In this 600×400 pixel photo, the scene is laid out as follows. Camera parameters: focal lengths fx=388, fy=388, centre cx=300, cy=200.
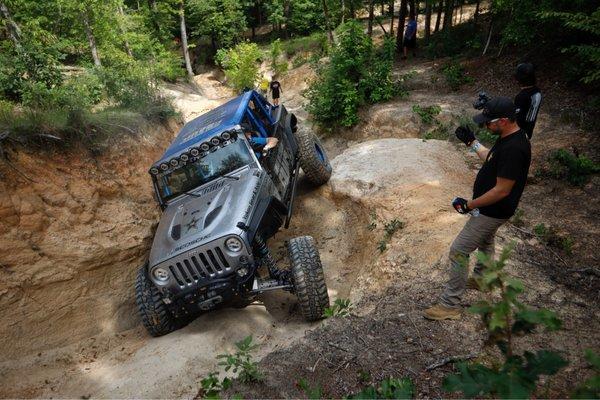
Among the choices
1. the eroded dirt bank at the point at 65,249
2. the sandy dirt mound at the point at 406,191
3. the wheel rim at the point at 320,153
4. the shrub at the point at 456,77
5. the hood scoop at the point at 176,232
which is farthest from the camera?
the shrub at the point at 456,77

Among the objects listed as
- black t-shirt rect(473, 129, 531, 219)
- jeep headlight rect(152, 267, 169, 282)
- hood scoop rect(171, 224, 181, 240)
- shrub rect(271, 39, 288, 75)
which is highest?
black t-shirt rect(473, 129, 531, 219)

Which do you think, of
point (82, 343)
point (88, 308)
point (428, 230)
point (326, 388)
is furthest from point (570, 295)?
point (88, 308)

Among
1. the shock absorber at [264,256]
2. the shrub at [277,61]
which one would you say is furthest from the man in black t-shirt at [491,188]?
the shrub at [277,61]

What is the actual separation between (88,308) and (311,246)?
3.55m

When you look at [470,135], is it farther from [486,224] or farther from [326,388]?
[326,388]

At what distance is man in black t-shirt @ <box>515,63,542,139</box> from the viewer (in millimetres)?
4508

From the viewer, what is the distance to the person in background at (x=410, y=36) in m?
14.6

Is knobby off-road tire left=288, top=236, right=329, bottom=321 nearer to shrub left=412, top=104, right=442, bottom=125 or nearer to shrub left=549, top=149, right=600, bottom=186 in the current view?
shrub left=549, top=149, right=600, bottom=186

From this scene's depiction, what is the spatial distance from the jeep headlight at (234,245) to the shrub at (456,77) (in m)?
8.94

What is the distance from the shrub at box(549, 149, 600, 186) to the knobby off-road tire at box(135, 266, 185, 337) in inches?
224

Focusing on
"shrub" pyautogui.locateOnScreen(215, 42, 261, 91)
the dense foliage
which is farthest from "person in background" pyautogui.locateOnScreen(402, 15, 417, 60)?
"shrub" pyautogui.locateOnScreen(215, 42, 261, 91)

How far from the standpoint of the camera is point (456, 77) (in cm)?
1084

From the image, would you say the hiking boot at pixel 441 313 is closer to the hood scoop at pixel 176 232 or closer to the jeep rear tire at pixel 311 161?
the hood scoop at pixel 176 232

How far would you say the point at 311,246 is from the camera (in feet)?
14.5
